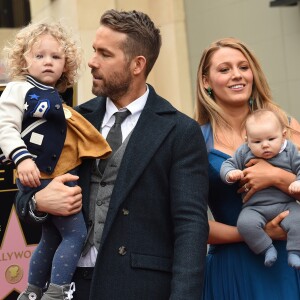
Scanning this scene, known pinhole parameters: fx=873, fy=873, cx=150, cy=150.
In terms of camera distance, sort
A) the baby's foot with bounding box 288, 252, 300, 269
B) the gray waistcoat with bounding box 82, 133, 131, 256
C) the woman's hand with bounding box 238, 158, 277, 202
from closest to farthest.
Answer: the gray waistcoat with bounding box 82, 133, 131, 256, the baby's foot with bounding box 288, 252, 300, 269, the woman's hand with bounding box 238, 158, 277, 202

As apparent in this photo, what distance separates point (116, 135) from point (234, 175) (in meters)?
0.60

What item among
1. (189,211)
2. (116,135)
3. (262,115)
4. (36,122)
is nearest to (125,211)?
(189,211)

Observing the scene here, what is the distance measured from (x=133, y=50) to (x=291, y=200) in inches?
40.9

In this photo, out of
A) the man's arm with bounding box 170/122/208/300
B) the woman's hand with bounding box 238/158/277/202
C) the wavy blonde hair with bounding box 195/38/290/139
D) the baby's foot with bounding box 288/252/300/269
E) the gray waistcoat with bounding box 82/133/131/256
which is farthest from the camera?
the wavy blonde hair with bounding box 195/38/290/139

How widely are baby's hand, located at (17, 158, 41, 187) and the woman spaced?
3.26 ft

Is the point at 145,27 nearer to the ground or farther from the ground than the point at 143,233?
farther from the ground

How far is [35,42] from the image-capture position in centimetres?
387

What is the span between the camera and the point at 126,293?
11.8 feet

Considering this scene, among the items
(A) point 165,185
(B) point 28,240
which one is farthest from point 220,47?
(B) point 28,240

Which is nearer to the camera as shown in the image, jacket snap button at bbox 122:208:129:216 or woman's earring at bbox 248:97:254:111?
jacket snap button at bbox 122:208:129:216

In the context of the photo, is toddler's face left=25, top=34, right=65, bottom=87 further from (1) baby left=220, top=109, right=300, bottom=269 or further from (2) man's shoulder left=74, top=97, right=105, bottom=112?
(1) baby left=220, top=109, right=300, bottom=269

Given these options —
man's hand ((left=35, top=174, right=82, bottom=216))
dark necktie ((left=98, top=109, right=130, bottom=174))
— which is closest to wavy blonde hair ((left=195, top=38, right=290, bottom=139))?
dark necktie ((left=98, top=109, right=130, bottom=174))

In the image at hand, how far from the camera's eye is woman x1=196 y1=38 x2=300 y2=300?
4.12 m

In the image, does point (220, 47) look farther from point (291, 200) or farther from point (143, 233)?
point (143, 233)
